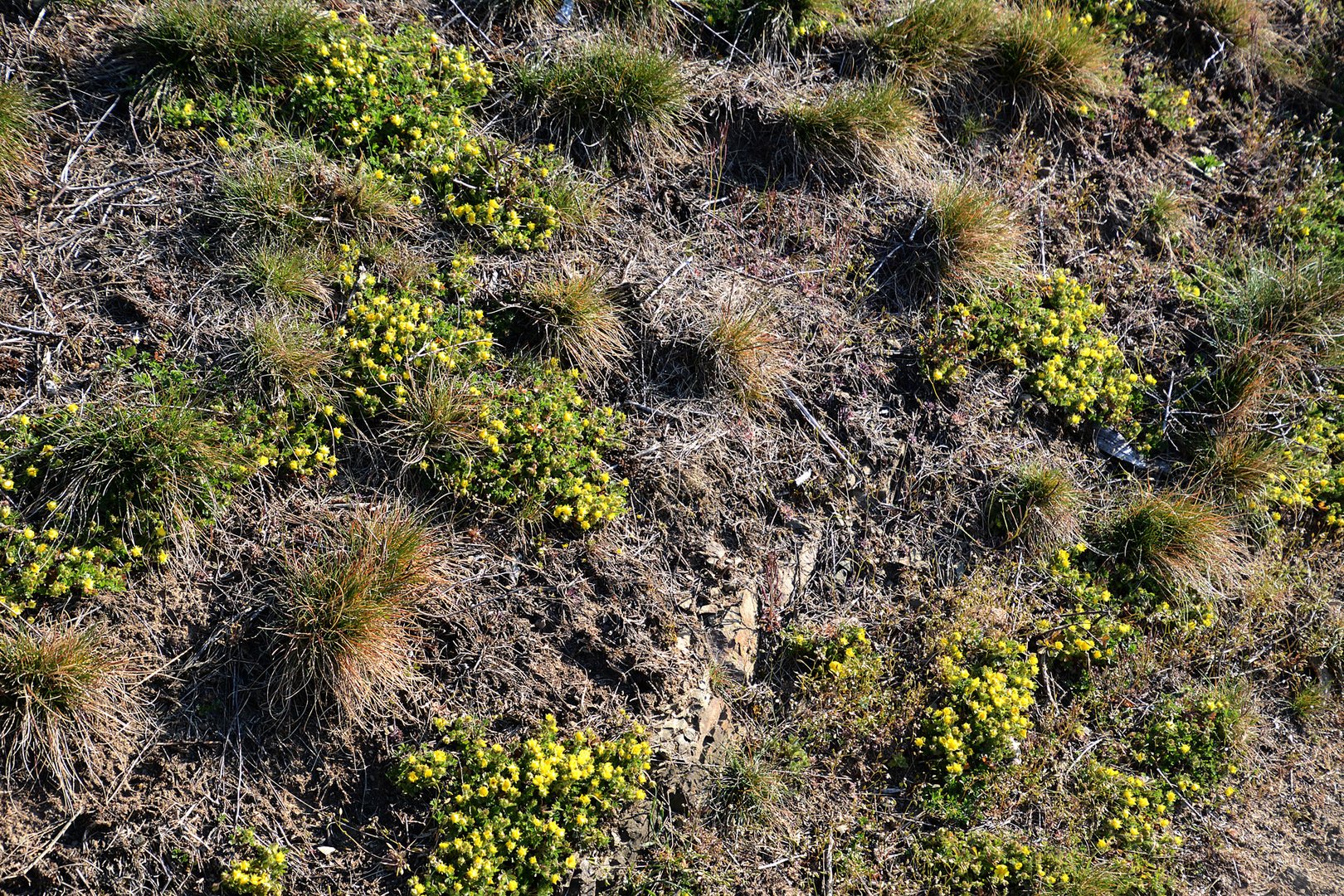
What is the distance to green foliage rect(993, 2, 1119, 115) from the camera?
6098mm

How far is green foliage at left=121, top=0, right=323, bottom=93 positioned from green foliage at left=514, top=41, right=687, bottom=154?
3.87 ft

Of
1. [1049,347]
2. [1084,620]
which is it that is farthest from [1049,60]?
[1084,620]

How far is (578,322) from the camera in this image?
4.77m

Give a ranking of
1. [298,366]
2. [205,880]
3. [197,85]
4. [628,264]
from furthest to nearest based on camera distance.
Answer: [628,264] < [197,85] < [298,366] < [205,880]

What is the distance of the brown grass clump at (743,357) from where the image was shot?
4.95 meters

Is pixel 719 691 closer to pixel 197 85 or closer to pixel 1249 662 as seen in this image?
pixel 1249 662

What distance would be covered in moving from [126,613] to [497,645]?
60.4 inches

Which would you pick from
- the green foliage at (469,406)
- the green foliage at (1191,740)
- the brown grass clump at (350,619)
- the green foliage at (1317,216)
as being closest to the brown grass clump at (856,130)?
the green foliage at (469,406)

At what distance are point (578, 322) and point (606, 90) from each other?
1.43m

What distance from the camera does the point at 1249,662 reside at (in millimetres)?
5430

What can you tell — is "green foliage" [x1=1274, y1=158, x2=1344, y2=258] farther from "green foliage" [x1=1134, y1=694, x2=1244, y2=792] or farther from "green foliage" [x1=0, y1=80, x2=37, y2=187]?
"green foliage" [x1=0, y1=80, x2=37, y2=187]

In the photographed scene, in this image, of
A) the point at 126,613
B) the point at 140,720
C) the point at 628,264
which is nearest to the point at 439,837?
the point at 140,720

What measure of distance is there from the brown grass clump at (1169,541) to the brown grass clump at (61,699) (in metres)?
4.98

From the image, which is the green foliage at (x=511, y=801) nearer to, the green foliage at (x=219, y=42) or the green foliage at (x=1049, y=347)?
the green foliage at (x=1049, y=347)
